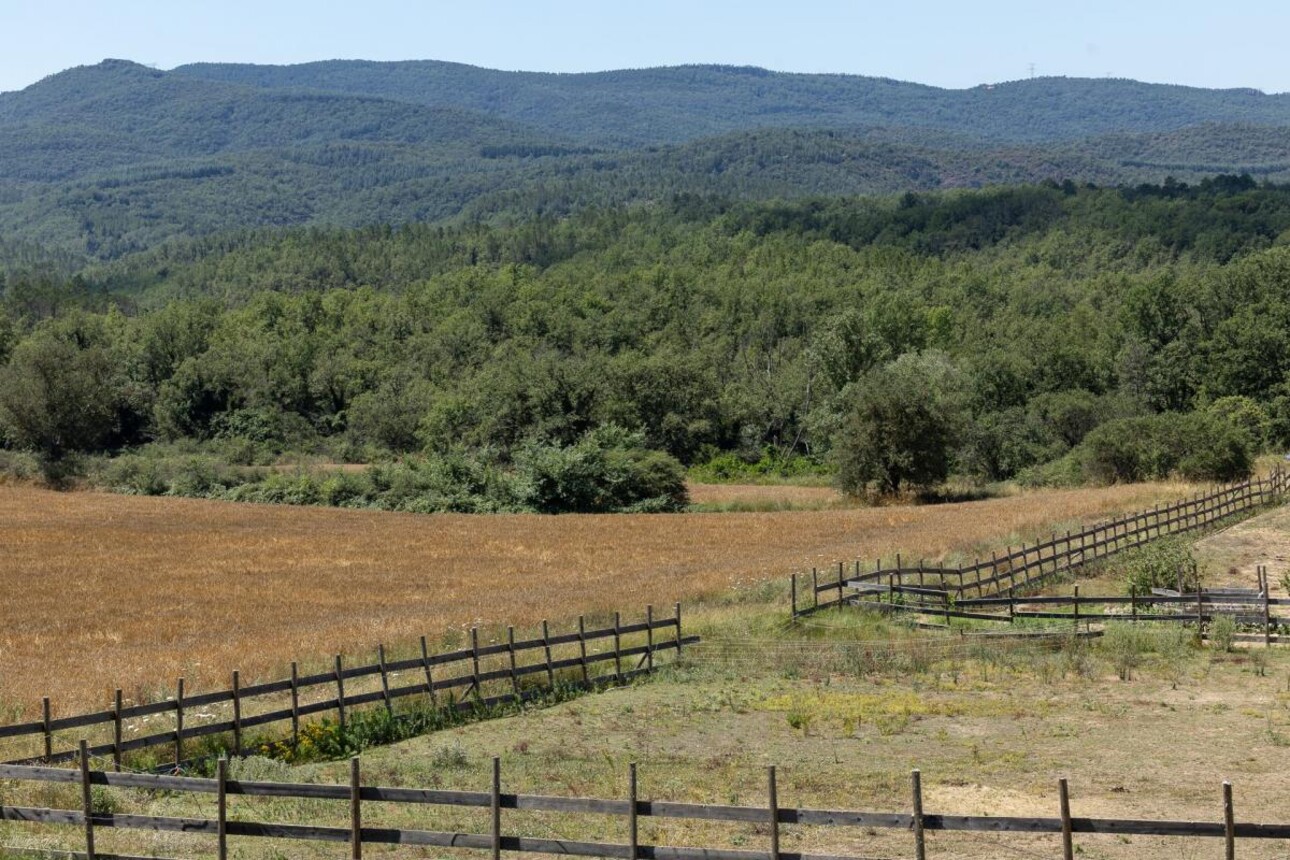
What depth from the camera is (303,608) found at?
40594 mm

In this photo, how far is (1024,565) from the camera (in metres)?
40.1

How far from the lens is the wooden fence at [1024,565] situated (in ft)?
122

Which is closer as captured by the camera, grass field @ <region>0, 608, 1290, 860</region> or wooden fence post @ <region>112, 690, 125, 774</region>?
grass field @ <region>0, 608, 1290, 860</region>

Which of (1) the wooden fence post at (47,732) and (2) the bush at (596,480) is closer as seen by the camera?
(1) the wooden fence post at (47,732)

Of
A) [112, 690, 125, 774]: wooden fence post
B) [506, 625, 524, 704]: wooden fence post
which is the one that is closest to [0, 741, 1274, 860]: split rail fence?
[112, 690, 125, 774]: wooden fence post

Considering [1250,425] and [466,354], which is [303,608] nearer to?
[1250,425]

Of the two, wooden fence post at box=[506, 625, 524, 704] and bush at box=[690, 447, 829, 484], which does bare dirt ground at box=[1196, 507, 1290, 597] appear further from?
bush at box=[690, 447, 829, 484]

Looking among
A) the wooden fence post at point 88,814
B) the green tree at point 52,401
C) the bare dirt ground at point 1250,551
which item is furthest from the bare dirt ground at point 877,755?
the green tree at point 52,401

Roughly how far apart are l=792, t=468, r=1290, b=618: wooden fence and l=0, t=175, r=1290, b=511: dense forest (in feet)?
53.8

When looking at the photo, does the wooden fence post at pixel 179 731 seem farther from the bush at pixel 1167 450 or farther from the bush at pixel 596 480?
the bush at pixel 1167 450

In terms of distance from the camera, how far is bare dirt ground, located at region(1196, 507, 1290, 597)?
4212 centimetres

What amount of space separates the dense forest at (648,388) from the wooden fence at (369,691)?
144ft

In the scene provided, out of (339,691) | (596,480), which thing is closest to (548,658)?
(339,691)

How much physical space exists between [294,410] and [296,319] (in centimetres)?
3863
